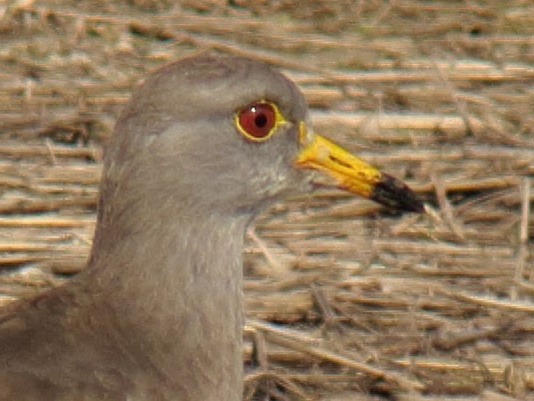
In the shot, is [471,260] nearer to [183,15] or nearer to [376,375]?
[376,375]

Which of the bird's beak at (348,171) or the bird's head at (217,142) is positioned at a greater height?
the bird's head at (217,142)

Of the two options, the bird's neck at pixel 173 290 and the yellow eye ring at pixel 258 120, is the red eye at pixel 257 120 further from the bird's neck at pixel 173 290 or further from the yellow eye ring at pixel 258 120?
the bird's neck at pixel 173 290

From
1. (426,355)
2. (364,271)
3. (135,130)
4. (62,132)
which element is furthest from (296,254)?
(135,130)

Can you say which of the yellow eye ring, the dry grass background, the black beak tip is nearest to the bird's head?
the yellow eye ring

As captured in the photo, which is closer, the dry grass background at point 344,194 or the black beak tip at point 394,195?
the black beak tip at point 394,195

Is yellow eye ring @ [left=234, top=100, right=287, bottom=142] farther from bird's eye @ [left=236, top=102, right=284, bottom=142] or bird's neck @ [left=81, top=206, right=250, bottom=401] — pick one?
bird's neck @ [left=81, top=206, right=250, bottom=401]

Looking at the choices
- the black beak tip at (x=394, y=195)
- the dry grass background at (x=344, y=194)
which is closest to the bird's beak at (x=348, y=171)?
the black beak tip at (x=394, y=195)

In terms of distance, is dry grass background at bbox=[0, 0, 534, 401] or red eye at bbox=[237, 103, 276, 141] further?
dry grass background at bbox=[0, 0, 534, 401]

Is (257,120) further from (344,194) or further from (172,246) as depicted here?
(344,194)

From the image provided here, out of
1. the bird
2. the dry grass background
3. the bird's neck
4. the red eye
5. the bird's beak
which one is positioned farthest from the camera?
the dry grass background
